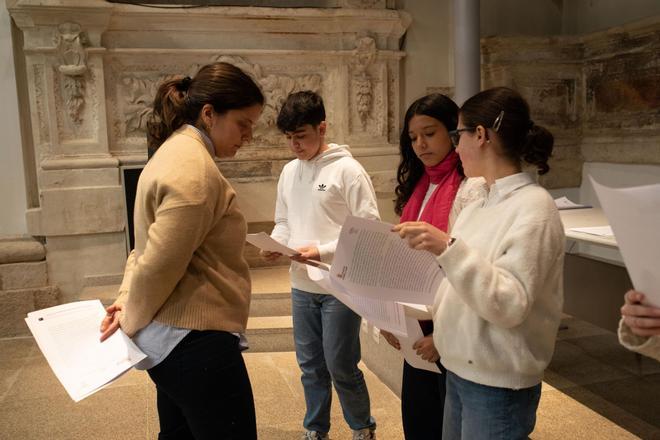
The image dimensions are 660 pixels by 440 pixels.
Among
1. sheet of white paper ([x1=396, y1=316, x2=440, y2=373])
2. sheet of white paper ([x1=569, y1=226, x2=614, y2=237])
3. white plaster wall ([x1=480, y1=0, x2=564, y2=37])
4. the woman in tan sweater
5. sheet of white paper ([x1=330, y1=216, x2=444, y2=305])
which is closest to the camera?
the woman in tan sweater

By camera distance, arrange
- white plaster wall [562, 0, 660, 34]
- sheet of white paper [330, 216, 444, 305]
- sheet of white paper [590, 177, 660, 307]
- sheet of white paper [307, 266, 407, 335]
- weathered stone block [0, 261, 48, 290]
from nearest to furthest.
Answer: sheet of white paper [590, 177, 660, 307] → sheet of white paper [330, 216, 444, 305] → sheet of white paper [307, 266, 407, 335] → weathered stone block [0, 261, 48, 290] → white plaster wall [562, 0, 660, 34]

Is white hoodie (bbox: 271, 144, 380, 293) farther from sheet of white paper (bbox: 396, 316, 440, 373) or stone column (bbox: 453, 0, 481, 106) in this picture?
stone column (bbox: 453, 0, 481, 106)

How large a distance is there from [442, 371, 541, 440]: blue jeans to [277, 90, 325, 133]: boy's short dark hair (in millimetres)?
1265

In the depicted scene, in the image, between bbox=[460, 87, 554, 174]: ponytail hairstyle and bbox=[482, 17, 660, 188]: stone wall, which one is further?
bbox=[482, 17, 660, 188]: stone wall

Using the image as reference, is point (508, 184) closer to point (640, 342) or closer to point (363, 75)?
point (640, 342)

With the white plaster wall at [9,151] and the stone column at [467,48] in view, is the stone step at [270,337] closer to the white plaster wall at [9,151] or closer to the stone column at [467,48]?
the white plaster wall at [9,151]

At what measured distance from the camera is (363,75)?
17.5 feet

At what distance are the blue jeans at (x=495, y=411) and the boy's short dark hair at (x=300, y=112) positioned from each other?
4.15 ft

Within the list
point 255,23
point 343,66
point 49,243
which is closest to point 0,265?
point 49,243

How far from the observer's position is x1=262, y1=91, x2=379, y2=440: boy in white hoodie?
2.45m

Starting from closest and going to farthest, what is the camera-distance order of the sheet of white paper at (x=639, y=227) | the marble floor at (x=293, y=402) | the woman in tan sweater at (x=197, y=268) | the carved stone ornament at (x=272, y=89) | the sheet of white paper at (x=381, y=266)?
the sheet of white paper at (x=639, y=227) < the woman in tan sweater at (x=197, y=268) < the sheet of white paper at (x=381, y=266) < the marble floor at (x=293, y=402) < the carved stone ornament at (x=272, y=89)

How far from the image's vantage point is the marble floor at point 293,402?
2977 millimetres

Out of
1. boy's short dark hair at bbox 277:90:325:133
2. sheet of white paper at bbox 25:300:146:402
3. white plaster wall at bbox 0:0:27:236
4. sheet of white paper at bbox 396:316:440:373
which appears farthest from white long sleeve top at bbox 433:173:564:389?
white plaster wall at bbox 0:0:27:236

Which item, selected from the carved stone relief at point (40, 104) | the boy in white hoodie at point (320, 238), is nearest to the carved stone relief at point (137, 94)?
the carved stone relief at point (40, 104)
